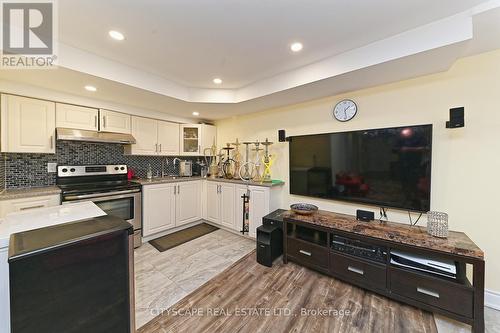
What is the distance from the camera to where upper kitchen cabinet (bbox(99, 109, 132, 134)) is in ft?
9.57

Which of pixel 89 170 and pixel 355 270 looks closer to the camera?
pixel 355 270

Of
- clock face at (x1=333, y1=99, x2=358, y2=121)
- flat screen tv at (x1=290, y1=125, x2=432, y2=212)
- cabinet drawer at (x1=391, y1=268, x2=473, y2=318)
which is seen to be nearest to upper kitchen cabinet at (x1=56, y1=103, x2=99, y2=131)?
flat screen tv at (x1=290, y1=125, x2=432, y2=212)

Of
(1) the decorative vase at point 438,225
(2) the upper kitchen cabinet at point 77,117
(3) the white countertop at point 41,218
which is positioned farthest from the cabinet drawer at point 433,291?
(2) the upper kitchen cabinet at point 77,117

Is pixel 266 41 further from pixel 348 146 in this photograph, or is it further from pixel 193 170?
pixel 193 170

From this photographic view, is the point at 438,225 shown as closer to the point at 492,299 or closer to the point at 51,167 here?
the point at 492,299

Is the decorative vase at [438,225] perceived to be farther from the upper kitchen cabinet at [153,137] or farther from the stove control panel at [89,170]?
the stove control panel at [89,170]

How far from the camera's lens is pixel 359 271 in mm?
1967

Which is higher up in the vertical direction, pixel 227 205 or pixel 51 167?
pixel 51 167

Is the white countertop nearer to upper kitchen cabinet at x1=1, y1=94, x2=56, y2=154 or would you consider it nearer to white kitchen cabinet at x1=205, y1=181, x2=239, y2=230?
upper kitchen cabinet at x1=1, y1=94, x2=56, y2=154

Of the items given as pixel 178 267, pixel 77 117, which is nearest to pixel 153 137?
pixel 77 117

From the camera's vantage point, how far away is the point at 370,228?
2.04 m

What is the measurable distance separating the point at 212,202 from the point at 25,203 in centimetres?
242

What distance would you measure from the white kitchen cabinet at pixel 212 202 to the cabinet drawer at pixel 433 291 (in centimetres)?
273

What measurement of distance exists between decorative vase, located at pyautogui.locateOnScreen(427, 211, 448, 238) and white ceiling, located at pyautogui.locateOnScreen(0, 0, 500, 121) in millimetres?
1448
